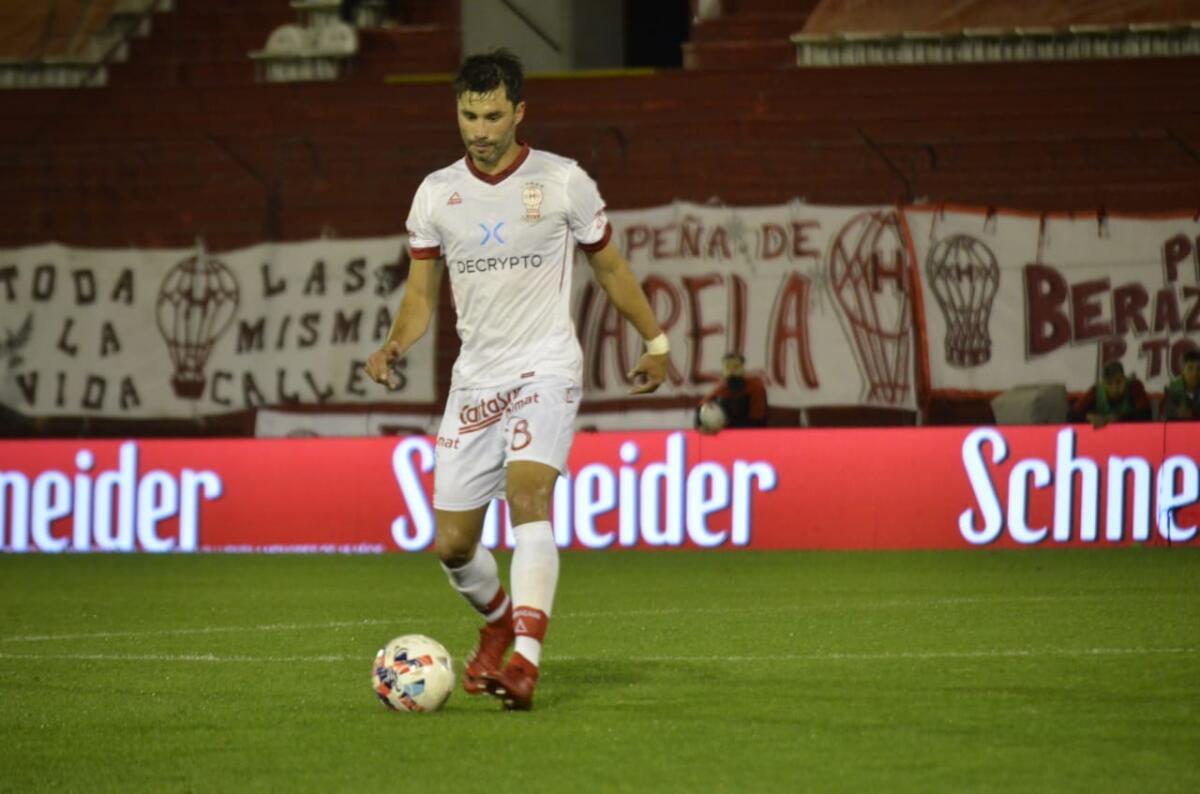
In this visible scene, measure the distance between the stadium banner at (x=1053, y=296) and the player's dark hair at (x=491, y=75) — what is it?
33.6 feet

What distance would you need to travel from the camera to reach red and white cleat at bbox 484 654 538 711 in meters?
6.08

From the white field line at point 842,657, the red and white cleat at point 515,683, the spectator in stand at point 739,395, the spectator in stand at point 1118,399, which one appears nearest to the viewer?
the red and white cleat at point 515,683

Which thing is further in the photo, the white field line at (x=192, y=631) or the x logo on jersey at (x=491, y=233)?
the white field line at (x=192, y=631)

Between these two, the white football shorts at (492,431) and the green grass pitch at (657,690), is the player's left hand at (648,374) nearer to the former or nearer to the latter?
the white football shorts at (492,431)

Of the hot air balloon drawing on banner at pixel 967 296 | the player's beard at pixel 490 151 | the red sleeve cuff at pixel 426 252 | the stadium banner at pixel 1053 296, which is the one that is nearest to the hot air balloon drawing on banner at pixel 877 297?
the stadium banner at pixel 1053 296

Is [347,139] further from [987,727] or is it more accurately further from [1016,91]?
[987,727]

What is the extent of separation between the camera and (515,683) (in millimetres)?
6090

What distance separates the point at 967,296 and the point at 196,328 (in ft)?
21.4

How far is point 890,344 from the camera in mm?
16469

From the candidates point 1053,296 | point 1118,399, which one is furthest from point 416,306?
point 1053,296

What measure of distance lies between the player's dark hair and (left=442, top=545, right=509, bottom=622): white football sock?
1412 millimetres

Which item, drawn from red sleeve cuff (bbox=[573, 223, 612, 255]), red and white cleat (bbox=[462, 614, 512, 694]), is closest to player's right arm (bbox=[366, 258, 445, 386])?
red sleeve cuff (bbox=[573, 223, 612, 255])

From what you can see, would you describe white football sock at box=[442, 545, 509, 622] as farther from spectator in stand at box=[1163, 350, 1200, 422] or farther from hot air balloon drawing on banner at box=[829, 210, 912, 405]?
hot air balloon drawing on banner at box=[829, 210, 912, 405]

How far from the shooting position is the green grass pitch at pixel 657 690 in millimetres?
5168
